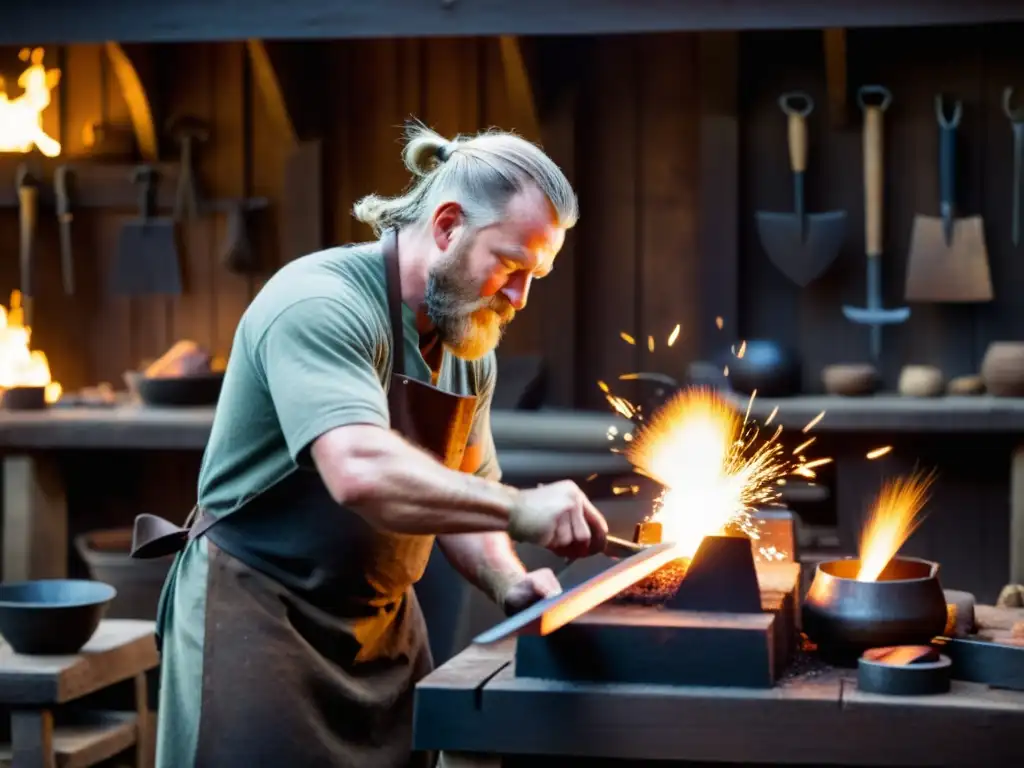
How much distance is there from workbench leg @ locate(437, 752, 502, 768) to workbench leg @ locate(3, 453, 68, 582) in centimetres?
346

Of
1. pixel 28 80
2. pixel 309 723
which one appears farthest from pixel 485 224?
pixel 28 80

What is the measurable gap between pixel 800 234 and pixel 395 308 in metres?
3.21

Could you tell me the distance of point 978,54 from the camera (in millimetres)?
5871

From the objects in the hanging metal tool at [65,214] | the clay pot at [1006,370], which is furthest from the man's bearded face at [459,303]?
the hanging metal tool at [65,214]

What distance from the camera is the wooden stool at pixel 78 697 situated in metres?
3.91

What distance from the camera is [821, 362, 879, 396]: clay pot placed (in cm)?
557

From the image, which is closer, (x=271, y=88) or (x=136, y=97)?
(x=271, y=88)

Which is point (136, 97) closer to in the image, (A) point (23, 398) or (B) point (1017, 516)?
(A) point (23, 398)

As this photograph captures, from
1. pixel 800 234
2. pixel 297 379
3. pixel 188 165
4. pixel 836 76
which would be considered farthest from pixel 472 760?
pixel 188 165

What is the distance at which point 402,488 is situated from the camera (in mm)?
2418

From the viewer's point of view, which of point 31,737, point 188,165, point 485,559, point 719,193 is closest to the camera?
point 485,559

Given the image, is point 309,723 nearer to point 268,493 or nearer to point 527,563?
point 268,493

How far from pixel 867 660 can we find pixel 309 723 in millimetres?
1080

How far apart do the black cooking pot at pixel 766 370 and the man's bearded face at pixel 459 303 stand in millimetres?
2652
